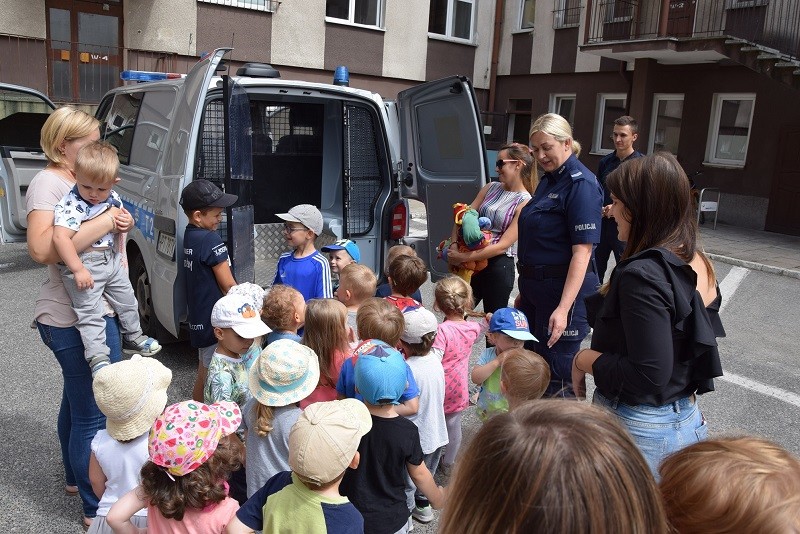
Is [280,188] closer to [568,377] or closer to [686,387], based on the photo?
[568,377]

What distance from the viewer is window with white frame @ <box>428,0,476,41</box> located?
776 inches

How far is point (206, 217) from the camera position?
12.4 ft

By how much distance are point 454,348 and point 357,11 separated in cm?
1623

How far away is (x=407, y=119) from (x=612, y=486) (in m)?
5.21

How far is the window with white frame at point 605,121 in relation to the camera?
17.5 meters

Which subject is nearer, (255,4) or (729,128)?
(729,128)

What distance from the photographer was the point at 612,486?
88 centimetres

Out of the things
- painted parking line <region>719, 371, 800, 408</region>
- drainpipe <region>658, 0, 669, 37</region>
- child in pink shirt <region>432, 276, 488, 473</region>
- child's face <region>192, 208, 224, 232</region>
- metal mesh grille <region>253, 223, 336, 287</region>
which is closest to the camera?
child in pink shirt <region>432, 276, 488, 473</region>

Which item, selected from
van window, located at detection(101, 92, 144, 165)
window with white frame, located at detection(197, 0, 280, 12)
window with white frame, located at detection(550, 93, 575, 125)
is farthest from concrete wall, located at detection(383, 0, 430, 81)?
van window, located at detection(101, 92, 144, 165)

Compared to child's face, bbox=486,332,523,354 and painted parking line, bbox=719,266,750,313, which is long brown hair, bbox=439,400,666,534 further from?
painted parking line, bbox=719,266,750,313

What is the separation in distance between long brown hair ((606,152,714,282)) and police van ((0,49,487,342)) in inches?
98.4

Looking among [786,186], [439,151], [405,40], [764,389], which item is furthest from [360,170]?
[405,40]

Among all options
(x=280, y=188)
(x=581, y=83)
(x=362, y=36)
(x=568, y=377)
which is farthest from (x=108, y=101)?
(x=581, y=83)

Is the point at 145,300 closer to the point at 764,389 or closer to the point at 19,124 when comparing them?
the point at 19,124
